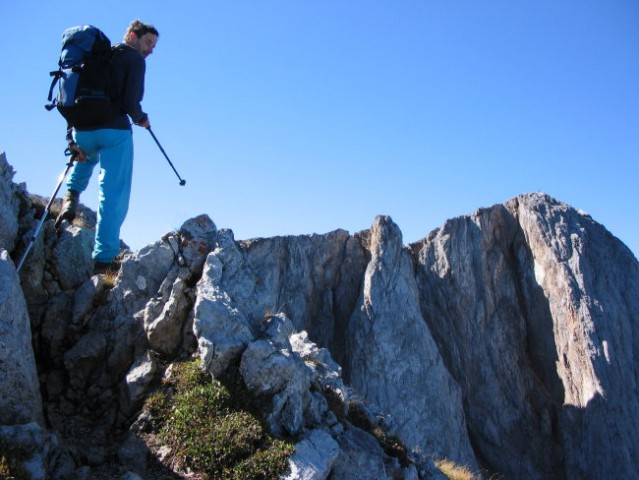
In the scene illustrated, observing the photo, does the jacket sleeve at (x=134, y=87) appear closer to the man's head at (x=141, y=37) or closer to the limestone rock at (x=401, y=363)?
the man's head at (x=141, y=37)

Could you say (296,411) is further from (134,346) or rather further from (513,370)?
(513,370)

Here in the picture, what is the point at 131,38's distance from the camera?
30.5 ft

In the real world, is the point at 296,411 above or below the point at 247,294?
below

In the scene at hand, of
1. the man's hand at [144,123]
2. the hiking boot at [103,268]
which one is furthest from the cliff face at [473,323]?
the man's hand at [144,123]

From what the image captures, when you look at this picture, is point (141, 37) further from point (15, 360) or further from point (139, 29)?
point (15, 360)

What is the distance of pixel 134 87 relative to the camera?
903 cm

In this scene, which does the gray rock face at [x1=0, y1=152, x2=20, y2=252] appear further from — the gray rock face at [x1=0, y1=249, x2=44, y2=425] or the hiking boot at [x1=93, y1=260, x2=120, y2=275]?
the gray rock face at [x1=0, y1=249, x2=44, y2=425]

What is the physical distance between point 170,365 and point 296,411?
1.84 m

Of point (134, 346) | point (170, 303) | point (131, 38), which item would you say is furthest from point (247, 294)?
point (131, 38)

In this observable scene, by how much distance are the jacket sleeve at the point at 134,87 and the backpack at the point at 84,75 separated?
0.25 meters

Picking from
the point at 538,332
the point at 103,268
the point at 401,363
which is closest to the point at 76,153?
the point at 103,268

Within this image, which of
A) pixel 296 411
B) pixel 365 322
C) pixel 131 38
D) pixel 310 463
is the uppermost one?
pixel 131 38

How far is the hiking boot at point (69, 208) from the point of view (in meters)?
10.4

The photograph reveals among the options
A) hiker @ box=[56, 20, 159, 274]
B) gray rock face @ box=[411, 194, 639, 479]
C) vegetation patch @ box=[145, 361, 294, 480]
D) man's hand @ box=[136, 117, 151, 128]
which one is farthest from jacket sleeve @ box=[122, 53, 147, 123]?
gray rock face @ box=[411, 194, 639, 479]
